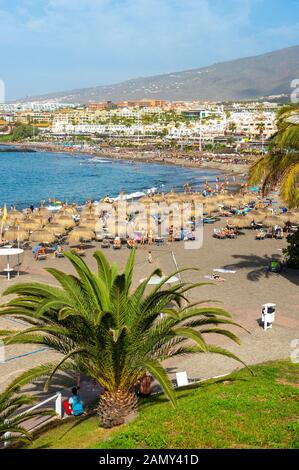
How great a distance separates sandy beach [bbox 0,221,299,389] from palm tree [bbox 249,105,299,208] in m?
2.92

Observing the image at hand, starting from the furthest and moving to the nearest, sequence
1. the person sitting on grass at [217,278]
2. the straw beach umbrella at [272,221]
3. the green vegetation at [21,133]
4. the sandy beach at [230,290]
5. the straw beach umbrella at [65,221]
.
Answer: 1. the green vegetation at [21,133]
2. the straw beach umbrella at [65,221]
3. the straw beach umbrella at [272,221]
4. the person sitting on grass at [217,278]
5. the sandy beach at [230,290]

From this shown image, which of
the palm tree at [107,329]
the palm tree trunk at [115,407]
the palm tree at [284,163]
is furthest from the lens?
the palm tree at [284,163]

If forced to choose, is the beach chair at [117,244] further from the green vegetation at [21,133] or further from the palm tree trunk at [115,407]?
the green vegetation at [21,133]

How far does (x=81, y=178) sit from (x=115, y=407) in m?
63.8

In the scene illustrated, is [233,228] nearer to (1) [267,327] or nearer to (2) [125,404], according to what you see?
(1) [267,327]

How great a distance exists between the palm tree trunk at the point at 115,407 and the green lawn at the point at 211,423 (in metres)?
0.18

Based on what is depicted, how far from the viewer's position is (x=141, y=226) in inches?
1007

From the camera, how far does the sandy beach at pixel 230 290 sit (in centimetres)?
1086

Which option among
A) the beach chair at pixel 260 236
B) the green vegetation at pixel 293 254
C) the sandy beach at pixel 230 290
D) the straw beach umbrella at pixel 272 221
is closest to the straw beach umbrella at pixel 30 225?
the sandy beach at pixel 230 290

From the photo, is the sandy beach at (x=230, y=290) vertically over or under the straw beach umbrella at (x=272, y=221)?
under

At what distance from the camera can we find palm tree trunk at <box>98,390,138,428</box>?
291 inches

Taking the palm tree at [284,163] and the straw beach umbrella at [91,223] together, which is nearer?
the palm tree at [284,163]

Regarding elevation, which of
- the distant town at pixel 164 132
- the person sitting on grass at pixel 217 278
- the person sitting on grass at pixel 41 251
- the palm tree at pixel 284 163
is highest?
the distant town at pixel 164 132

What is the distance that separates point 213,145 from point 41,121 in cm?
9288
